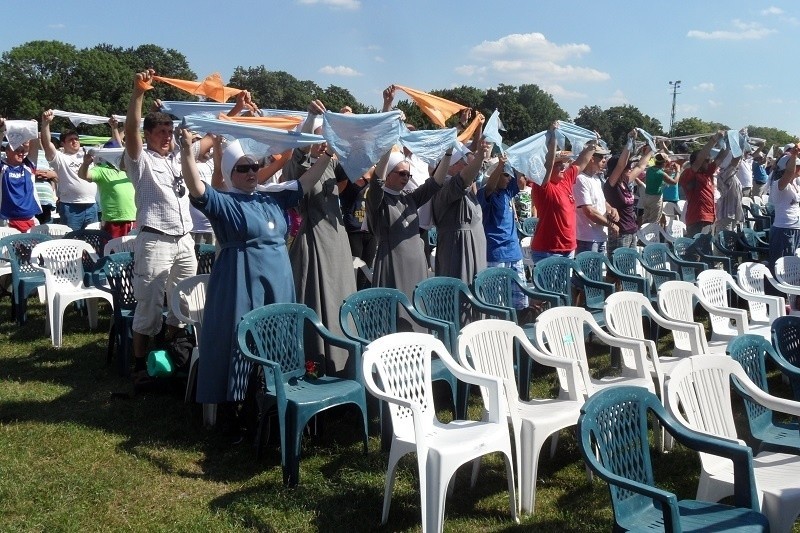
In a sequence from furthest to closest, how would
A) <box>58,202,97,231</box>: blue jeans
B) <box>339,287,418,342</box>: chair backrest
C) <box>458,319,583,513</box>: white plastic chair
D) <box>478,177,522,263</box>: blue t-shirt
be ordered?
<box>58,202,97,231</box>: blue jeans < <box>478,177,522,263</box>: blue t-shirt < <box>339,287,418,342</box>: chair backrest < <box>458,319,583,513</box>: white plastic chair

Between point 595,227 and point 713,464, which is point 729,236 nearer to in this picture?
point 595,227

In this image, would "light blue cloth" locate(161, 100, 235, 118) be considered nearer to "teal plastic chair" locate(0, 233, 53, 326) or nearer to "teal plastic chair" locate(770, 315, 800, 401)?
"teal plastic chair" locate(0, 233, 53, 326)

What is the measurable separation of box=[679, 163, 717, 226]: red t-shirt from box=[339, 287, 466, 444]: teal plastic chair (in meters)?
6.36

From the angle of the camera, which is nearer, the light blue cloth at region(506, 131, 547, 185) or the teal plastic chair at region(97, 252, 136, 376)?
the teal plastic chair at region(97, 252, 136, 376)

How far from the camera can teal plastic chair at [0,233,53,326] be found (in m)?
7.56

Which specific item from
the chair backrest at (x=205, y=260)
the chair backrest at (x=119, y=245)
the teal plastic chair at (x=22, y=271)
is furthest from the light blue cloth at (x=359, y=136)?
the teal plastic chair at (x=22, y=271)

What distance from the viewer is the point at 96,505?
3881 millimetres

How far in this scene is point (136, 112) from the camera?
488 centimetres

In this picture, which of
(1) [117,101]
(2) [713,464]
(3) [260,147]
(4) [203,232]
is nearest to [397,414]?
(2) [713,464]

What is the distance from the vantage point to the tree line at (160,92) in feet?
171

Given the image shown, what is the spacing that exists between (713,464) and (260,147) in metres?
3.28

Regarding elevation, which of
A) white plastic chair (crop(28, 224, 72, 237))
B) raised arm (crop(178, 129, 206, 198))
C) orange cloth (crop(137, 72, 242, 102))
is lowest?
white plastic chair (crop(28, 224, 72, 237))

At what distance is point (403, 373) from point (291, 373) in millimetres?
901

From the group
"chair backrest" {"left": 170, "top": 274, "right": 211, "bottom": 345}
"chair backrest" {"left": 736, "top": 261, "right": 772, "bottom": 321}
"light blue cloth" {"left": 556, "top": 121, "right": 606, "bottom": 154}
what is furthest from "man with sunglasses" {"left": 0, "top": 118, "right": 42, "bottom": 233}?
"chair backrest" {"left": 736, "top": 261, "right": 772, "bottom": 321}
